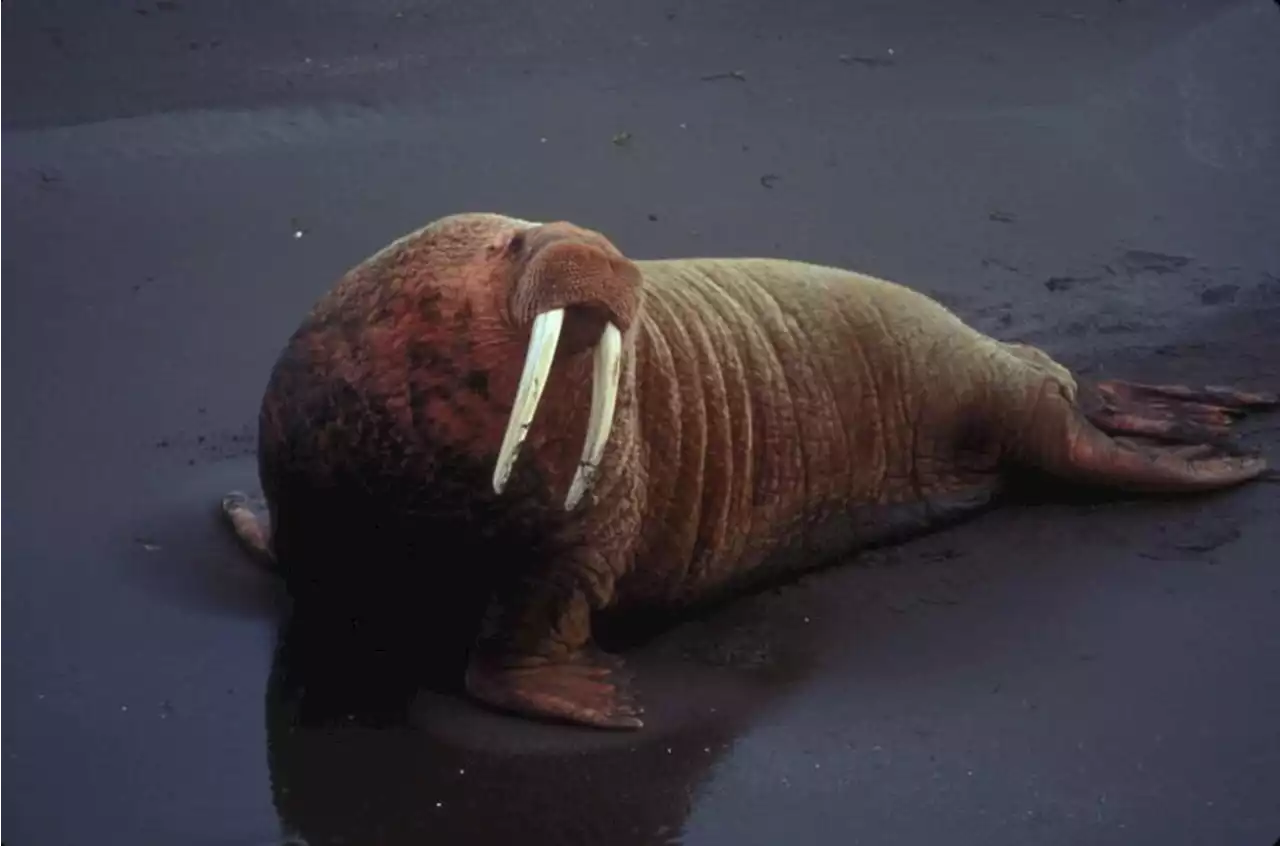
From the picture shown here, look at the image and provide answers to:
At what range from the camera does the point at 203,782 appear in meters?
3.48

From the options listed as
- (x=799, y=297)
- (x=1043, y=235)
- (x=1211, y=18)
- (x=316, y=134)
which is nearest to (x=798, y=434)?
(x=799, y=297)

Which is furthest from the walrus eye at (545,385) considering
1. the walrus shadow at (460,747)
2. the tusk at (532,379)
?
the walrus shadow at (460,747)

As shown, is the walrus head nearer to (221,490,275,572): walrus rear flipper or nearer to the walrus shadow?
the walrus shadow

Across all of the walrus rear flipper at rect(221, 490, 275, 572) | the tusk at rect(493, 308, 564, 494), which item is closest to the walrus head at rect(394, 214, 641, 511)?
the tusk at rect(493, 308, 564, 494)

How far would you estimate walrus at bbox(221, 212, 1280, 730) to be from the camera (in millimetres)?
3488

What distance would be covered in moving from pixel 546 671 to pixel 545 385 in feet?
2.35

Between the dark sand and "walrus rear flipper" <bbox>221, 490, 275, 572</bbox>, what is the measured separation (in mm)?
81

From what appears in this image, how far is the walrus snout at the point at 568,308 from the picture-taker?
324 cm

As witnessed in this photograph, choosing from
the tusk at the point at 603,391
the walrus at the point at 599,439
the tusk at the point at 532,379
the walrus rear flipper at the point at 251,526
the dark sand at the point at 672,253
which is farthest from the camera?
the walrus rear flipper at the point at 251,526

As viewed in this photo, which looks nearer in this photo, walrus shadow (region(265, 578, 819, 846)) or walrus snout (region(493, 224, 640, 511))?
walrus snout (region(493, 224, 640, 511))

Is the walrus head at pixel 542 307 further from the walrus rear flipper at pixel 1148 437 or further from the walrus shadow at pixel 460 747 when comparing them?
the walrus rear flipper at pixel 1148 437

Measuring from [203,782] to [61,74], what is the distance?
4.53 meters

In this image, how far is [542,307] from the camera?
331cm

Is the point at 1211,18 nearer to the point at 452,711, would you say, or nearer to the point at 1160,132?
the point at 1160,132
